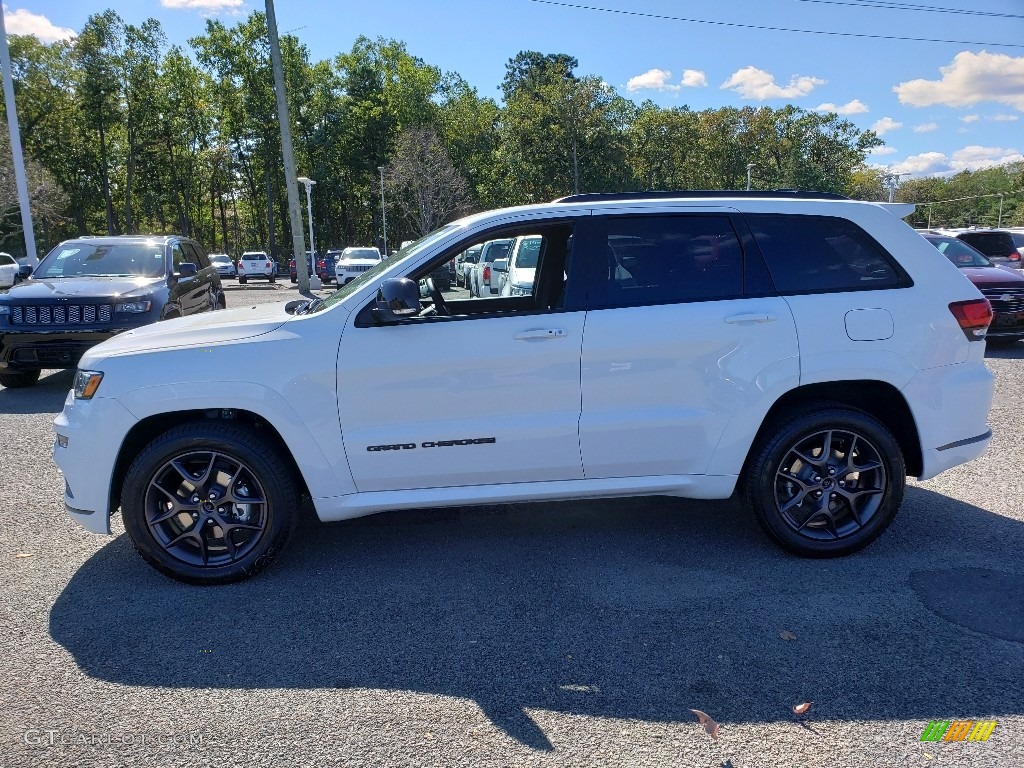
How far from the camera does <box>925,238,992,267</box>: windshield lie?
1171 centimetres

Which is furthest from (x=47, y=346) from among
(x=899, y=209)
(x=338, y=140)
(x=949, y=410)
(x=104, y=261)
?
(x=338, y=140)

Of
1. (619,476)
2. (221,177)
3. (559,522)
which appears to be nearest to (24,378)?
(559,522)

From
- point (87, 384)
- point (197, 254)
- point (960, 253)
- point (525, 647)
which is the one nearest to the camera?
point (525, 647)

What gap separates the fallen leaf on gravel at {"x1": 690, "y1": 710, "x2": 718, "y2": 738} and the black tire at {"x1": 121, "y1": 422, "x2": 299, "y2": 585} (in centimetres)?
224

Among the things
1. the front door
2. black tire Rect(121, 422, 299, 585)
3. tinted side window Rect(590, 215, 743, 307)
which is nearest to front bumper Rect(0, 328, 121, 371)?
black tire Rect(121, 422, 299, 585)

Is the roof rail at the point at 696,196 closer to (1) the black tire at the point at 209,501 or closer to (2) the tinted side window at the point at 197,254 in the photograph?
(1) the black tire at the point at 209,501

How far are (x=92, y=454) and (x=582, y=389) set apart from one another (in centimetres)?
254

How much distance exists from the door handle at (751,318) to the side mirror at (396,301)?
5.39 feet

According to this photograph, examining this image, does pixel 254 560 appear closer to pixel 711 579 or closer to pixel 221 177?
Result: pixel 711 579

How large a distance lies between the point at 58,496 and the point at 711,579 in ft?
14.9

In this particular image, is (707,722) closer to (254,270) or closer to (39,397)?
(39,397)

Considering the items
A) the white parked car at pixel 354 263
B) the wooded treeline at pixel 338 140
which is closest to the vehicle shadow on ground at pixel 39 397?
the white parked car at pixel 354 263

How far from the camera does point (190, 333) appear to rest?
3953 millimetres

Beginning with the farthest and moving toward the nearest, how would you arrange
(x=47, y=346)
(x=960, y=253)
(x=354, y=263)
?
(x=354, y=263) < (x=960, y=253) < (x=47, y=346)
